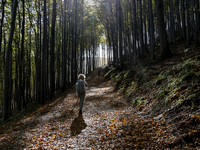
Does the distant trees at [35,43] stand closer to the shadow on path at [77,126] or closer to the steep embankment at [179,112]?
the shadow on path at [77,126]

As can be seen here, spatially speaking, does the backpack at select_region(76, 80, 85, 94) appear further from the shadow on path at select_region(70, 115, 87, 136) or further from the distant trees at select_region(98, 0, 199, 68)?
the distant trees at select_region(98, 0, 199, 68)

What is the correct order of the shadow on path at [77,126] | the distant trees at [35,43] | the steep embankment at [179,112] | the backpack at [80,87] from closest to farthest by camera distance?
the steep embankment at [179,112] → the shadow on path at [77,126] → the backpack at [80,87] → the distant trees at [35,43]

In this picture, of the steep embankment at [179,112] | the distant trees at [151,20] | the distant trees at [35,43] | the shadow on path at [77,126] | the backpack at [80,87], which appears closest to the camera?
the steep embankment at [179,112]

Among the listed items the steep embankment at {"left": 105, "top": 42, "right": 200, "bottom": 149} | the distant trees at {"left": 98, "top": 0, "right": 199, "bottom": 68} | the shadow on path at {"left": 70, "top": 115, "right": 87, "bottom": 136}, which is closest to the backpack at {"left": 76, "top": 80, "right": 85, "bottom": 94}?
the shadow on path at {"left": 70, "top": 115, "right": 87, "bottom": 136}

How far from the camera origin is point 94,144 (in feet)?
13.1

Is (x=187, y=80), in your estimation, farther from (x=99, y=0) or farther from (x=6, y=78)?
(x=99, y=0)

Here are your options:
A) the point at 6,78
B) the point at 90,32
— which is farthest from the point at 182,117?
the point at 90,32

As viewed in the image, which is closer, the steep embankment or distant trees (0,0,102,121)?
the steep embankment

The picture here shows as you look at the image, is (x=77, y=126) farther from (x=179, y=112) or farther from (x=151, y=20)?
(x=151, y=20)

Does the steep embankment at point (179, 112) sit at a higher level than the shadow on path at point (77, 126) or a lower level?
higher

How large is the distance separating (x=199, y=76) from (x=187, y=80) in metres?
0.45

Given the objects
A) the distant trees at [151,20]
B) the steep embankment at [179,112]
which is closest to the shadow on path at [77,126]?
the steep embankment at [179,112]

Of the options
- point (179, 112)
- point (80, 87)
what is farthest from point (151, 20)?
point (179, 112)

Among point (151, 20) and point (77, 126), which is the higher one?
point (151, 20)
